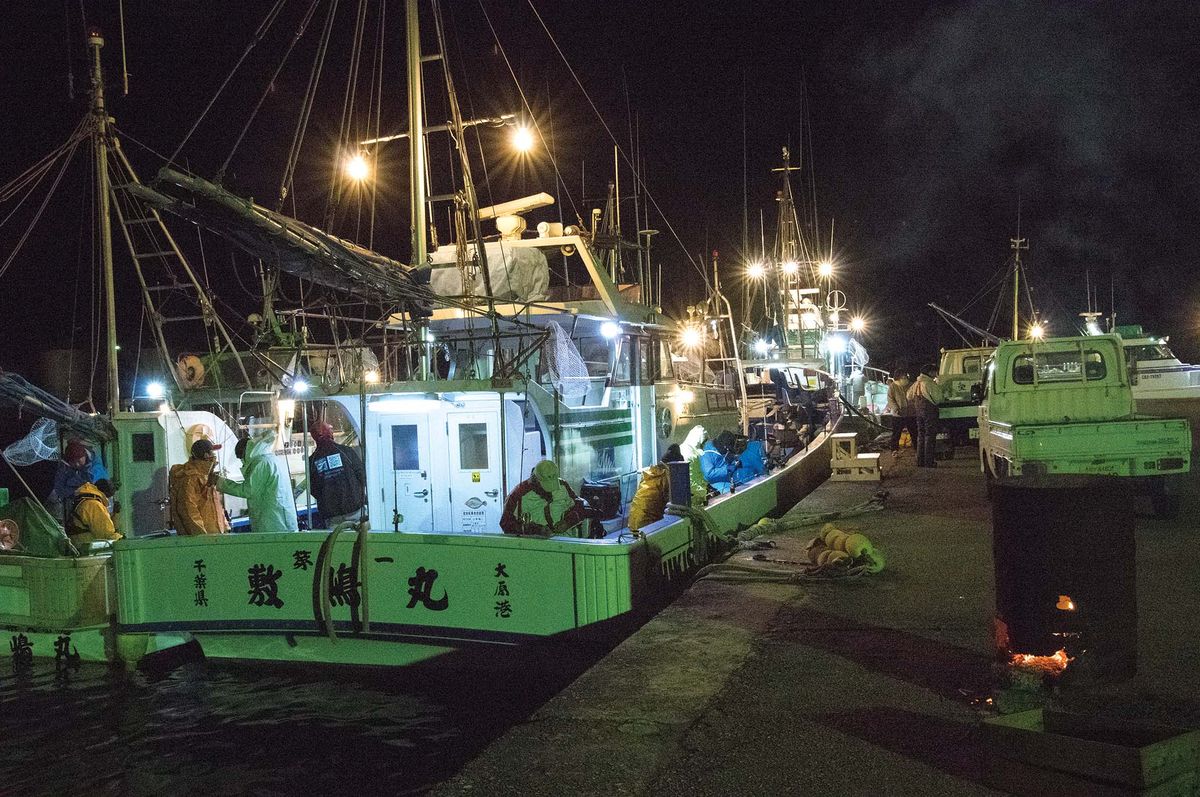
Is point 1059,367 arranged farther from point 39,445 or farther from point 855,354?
point 855,354

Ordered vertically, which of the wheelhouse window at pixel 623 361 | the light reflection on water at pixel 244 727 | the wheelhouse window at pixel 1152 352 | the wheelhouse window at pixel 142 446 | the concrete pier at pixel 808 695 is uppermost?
the wheelhouse window at pixel 1152 352

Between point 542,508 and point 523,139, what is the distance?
5.70m

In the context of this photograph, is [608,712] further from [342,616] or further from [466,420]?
[466,420]

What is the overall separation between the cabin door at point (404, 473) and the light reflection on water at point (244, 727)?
1747 millimetres

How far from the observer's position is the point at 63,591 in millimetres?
8266

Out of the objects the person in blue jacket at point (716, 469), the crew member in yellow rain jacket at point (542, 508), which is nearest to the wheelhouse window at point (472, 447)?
the crew member in yellow rain jacket at point (542, 508)

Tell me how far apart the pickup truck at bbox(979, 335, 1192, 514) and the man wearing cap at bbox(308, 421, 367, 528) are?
22.6 feet

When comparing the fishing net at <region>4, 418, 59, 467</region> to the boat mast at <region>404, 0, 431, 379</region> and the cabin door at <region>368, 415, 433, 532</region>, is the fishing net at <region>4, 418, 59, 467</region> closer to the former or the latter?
the cabin door at <region>368, 415, 433, 532</region>

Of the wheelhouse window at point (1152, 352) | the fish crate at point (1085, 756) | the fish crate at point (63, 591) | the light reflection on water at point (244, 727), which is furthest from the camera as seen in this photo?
the wheelhouse window at point (1152, 352)

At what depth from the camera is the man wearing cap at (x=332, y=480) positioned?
879 centimetres

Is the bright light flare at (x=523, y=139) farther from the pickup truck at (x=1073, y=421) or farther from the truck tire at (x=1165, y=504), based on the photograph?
the truck tire at (x=1165, y=504)

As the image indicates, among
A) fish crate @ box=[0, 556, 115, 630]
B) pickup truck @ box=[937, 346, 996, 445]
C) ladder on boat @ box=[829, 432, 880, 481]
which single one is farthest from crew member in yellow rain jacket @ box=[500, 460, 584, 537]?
pickup truck @ box=[937, 346, 996, 445]

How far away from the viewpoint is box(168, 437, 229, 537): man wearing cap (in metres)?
8.64

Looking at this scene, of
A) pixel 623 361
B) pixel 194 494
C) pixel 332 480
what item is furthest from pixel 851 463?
pixel 194 494
